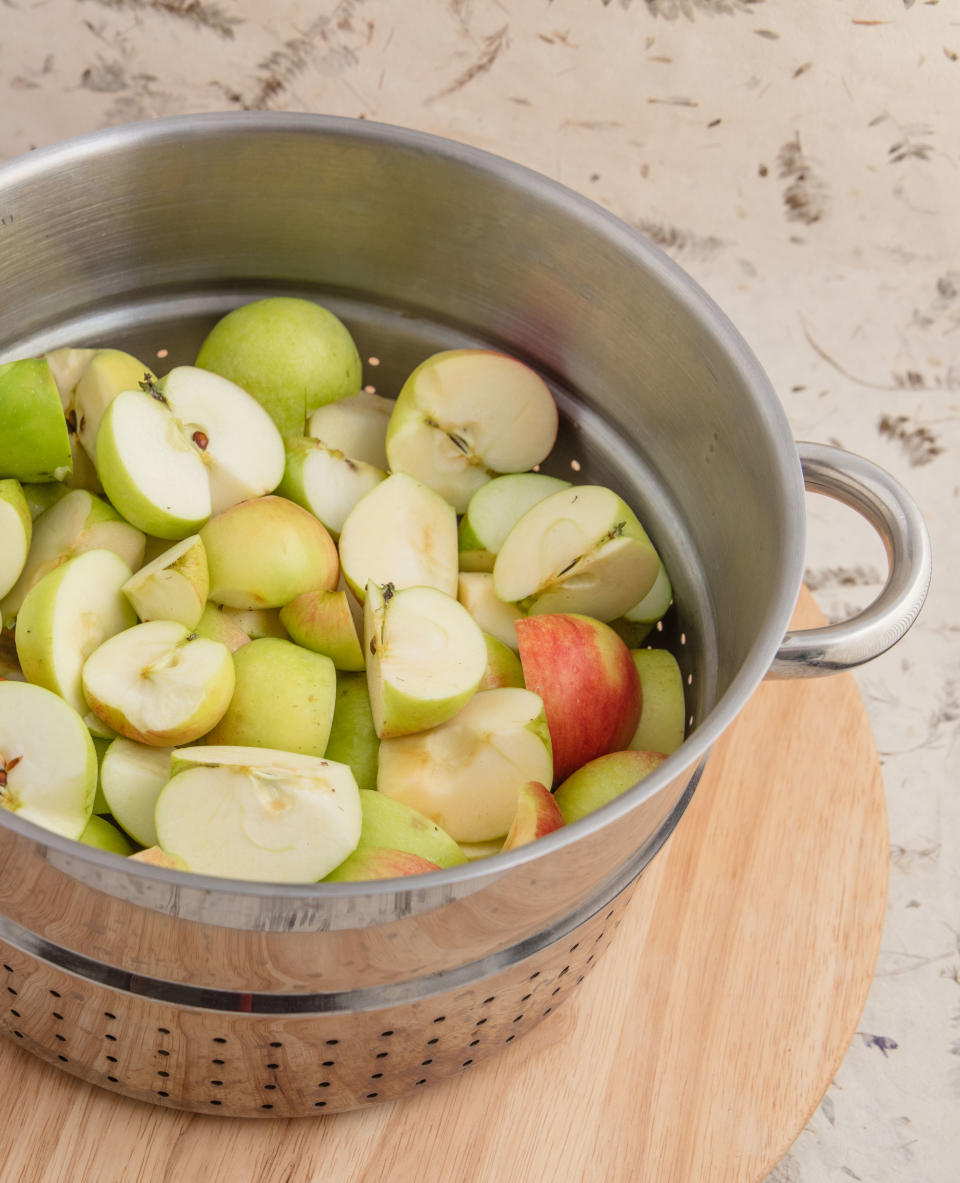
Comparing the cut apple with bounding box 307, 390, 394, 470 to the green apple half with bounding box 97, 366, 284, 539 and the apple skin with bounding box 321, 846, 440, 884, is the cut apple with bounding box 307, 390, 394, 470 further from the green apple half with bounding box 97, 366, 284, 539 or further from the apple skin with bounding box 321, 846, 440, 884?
the apple skin with bounding box 321, 846, 440, 884

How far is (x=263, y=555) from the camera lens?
25.8 inches

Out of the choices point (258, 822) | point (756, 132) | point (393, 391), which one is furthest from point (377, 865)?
point (756, 132)

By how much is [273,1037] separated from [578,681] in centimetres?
24

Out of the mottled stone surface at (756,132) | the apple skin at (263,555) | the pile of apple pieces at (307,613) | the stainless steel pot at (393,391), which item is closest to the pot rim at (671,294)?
the stainless steel pot at (393,391)

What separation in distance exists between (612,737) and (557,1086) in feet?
0.65

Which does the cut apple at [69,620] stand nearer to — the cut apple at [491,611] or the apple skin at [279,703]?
the apple skin at [279,703]

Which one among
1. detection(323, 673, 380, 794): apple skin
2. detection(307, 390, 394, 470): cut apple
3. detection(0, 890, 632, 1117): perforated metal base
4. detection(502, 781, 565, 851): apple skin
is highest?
detection(307, 390, 394, 470): cut apple

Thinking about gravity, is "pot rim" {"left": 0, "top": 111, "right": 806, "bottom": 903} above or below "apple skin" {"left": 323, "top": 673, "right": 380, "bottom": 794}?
above

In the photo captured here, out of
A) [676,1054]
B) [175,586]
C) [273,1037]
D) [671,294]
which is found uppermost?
[671,294]

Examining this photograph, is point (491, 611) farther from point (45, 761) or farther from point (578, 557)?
point (45, 761)

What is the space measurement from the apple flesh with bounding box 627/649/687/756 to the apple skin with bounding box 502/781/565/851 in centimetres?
13

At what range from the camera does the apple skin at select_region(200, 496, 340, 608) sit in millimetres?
658

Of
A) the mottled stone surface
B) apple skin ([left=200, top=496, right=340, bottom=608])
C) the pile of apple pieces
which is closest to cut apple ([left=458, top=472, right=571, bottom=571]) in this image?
the pile of apple pieces

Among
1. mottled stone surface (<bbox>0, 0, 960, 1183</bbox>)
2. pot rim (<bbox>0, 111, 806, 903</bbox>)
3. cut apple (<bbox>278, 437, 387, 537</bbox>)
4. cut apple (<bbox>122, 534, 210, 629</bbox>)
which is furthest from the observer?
mottled stone surface (<bbox>0, 0, 960, 1183</bbox>)
